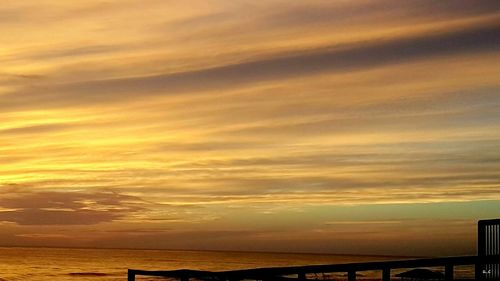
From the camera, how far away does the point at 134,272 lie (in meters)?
15.9

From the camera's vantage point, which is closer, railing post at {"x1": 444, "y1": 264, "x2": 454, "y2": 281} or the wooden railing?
the wooden railing

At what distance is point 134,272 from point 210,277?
2428 mm

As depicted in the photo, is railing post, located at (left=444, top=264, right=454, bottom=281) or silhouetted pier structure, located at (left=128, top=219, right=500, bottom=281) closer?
silhouetted pier structure, located at (left=128, top=219, right=500, bottom=281)

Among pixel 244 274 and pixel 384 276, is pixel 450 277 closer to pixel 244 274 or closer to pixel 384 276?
pixel 384 276

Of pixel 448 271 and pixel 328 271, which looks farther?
pixel 448 271

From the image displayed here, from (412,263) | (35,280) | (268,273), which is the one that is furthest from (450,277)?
(35,280)

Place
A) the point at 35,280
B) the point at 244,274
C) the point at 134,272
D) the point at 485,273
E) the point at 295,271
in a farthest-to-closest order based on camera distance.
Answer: the point at 35,280, the point at 485,273, the point at 134,272, the point at 295,271, the point at 244,274

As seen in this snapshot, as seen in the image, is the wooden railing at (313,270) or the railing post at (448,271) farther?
the railing post at (448,271)

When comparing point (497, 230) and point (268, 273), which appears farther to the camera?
point (497, 230)

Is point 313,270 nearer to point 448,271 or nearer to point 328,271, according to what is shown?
point 328,271

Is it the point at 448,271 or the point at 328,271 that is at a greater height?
the point at 448,271

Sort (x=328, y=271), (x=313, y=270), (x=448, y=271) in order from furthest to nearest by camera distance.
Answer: (x=448, y=271)
(x=313, y=270)
(x=328, y=271)

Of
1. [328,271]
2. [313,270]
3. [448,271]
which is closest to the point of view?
[328,271]

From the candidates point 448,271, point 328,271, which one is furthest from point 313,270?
point 448,271
